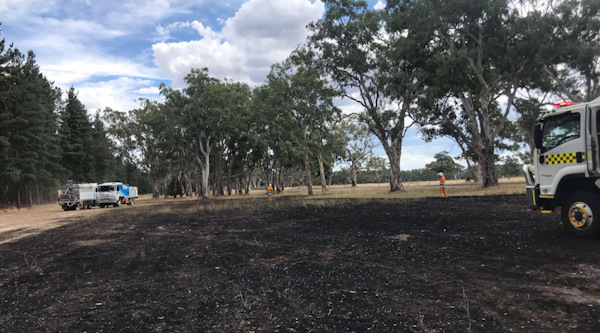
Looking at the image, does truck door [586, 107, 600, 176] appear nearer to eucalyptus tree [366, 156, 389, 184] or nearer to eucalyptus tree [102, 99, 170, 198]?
eucalyptus tree [102, 99, 170, 198]

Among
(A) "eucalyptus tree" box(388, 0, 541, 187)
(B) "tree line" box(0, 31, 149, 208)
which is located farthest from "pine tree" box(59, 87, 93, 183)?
(A) "eucalyptus tree" box(388, 0, 541, 187)

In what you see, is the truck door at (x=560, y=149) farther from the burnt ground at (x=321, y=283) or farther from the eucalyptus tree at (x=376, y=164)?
the eucalyptus tree at (x=376, y=164)

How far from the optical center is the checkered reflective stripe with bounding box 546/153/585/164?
27.1ft

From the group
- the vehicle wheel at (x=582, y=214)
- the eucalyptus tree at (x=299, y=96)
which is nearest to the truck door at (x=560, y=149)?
the vehicle wheel at (x=582, y=214)

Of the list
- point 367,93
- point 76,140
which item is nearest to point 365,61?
point 367,93

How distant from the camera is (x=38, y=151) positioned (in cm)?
4184

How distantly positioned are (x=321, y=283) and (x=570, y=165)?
6.83m

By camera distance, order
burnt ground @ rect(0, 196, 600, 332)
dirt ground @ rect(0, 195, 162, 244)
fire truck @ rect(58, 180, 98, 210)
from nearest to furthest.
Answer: burnt ground @ rect(0, 196, 600, 332)
dirt ground @ rect(0, 195, 162, 244)
fire truck @ rect(58, 180, 98, 210)

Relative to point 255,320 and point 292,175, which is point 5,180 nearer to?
point 255,320

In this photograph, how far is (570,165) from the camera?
8484 mm

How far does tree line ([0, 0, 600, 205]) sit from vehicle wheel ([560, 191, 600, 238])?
18.7m

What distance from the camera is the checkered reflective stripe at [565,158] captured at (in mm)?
8266

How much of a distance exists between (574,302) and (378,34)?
3011 centimetres

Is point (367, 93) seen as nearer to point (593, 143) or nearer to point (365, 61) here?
point (365, 61)
